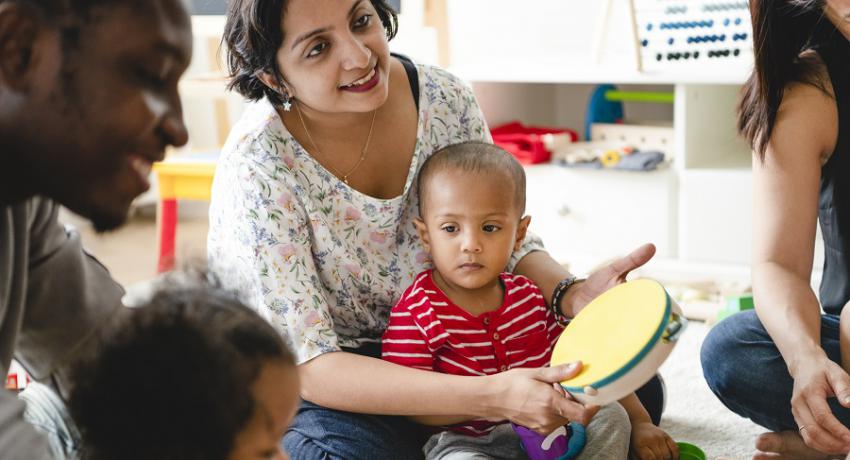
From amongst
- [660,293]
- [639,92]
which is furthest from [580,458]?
[639,92]

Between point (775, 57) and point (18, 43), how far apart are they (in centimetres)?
109

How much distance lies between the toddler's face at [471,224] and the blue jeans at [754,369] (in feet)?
1.31

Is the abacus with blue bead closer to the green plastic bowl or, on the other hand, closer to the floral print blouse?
the floral print blouse

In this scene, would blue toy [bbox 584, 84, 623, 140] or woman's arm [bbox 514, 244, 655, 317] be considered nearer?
woman's arm [bbox 514, 244, 655, 317]

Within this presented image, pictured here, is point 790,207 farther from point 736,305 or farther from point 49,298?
point 49,298

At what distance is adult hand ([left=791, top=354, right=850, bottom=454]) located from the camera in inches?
52.8

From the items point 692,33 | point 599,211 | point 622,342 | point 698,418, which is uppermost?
point 692,33

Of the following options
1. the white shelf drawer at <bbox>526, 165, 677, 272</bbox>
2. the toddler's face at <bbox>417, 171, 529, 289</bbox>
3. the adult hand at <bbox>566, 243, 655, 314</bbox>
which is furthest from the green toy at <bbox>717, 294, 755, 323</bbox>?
the toddler's face at <bbox>417, 171, 529, 289</bbox>

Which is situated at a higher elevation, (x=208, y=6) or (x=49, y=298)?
(x=208, y=6)

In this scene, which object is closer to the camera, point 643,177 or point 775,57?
point 775,57

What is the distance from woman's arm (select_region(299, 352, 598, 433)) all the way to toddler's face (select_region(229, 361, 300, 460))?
15.8 inches

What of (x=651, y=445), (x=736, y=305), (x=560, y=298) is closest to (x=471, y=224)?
A: (x=560, y=298)

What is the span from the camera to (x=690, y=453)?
154cm

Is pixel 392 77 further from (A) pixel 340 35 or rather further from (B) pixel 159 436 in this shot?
(B) pixel 159 436
